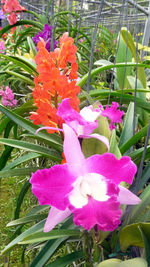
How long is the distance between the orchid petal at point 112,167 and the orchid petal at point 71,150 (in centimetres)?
2

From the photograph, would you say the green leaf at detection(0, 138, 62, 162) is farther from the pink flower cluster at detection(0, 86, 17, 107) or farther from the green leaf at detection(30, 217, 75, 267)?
the pink flower cluster at detection(0, 86, 17, 107)

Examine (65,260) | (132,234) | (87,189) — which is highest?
(87,189)

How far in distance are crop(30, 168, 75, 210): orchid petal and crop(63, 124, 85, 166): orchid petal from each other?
3 cm

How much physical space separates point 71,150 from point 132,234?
17 centimetres

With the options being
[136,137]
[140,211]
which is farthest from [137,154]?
[140,211]

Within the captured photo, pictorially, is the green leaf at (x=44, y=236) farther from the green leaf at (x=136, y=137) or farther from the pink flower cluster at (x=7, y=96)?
Answer: the pink flower cluster at (x=7, y=96)

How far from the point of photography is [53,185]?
0.30 meters

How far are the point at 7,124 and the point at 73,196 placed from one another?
62cm

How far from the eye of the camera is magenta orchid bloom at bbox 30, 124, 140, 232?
0.29 metres

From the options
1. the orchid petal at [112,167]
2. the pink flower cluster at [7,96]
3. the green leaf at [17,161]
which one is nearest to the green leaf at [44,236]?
the orchid petal at [112,167]

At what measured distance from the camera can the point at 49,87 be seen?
0.48m

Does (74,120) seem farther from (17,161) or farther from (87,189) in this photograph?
(17,161)

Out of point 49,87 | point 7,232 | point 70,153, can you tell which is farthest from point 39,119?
point 7,232

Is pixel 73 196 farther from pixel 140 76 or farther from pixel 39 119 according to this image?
pixel 140 76
